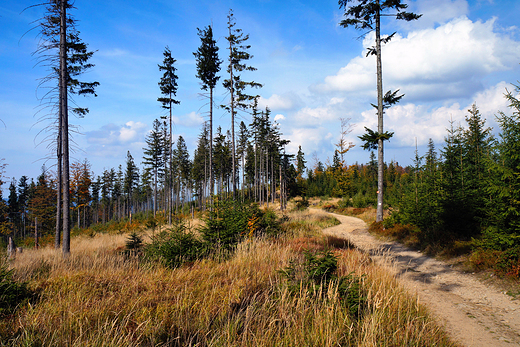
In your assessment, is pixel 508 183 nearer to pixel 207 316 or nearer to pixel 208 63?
pixel 207 316

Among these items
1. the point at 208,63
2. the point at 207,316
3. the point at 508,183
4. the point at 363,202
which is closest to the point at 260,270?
the point at 207,316

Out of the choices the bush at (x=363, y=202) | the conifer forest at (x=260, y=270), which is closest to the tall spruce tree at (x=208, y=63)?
the conifer forest at (x=260, y=270)

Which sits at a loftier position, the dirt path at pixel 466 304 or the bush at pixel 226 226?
the bush at pixel 226 226

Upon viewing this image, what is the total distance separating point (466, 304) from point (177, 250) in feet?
24.1

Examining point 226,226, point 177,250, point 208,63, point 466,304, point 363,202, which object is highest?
point 208,63

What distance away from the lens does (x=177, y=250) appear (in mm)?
7527

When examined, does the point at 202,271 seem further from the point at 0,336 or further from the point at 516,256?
the point at 516,256

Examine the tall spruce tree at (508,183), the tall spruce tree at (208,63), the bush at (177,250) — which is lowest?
the bush at (177,250)

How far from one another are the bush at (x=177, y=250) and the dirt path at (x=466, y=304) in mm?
5167

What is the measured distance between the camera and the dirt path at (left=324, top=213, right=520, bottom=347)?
4.30 metres

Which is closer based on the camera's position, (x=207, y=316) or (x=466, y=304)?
(x=207, y=316)

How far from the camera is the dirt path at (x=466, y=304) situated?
14.1ft

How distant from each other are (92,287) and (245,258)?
3.21 meters

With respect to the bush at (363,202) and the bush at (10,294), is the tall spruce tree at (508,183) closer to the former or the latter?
the bush at (10,294)
